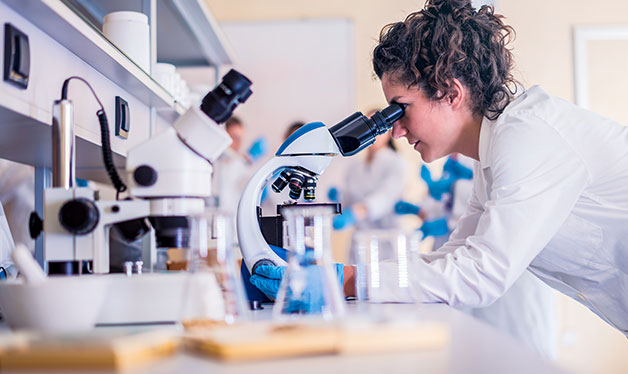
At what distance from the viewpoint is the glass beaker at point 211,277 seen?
2.57 ft

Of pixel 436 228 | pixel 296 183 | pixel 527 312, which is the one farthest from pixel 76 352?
pixel 436 228

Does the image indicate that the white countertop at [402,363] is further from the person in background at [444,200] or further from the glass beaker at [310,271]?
the person in background at [444,200]

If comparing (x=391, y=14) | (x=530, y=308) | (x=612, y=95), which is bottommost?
(x=530, y=308)

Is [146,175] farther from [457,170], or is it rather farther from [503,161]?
[457,170]

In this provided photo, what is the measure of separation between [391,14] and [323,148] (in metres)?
3.91

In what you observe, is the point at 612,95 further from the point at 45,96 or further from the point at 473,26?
the point at 45,96

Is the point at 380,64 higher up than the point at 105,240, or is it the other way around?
the point at 380,64

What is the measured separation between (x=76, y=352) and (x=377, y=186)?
4125 mm

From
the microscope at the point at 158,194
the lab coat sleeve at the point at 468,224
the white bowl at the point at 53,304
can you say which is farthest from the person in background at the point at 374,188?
the white bowl at the point at 53,304

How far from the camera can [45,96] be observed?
1202mm

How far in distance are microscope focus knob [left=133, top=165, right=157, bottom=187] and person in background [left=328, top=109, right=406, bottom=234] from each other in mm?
3353

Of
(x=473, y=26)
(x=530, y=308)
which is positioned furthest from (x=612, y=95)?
(x=473, y=26)

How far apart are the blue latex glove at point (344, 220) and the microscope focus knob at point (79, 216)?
284 centimetres

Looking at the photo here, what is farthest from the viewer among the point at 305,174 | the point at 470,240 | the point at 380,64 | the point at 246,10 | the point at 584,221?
the point at 246,10
